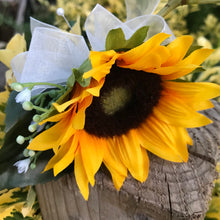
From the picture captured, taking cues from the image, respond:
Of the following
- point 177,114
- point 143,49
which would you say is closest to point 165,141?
point 177,114

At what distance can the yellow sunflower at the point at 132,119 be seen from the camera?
11.6 inches

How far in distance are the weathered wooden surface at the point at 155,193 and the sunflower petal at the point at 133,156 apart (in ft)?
0.06

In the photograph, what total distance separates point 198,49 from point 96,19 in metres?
0.12

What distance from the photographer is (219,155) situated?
1.39ft

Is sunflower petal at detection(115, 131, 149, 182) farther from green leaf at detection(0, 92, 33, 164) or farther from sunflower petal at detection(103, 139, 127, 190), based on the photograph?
green leaf at detection(0, 92, 33, 164)

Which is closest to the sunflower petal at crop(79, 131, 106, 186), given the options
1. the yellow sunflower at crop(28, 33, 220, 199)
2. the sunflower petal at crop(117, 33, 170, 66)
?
the yellow sunflower at crop(28, 33, 220, 199)

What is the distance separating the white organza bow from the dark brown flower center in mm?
44

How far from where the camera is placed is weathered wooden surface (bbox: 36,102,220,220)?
332 millimetres

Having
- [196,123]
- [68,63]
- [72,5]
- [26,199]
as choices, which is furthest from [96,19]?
[72,5]

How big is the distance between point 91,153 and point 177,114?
0.12 meters

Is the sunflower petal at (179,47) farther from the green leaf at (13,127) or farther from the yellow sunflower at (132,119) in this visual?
the green leaf at (13,127)

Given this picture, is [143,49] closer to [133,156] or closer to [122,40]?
[122,40]

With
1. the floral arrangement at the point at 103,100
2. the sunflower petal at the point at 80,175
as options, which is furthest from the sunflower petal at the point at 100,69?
the sunflower petal at the point at 80,175

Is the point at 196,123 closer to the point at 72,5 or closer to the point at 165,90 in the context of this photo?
the point at 165,90
